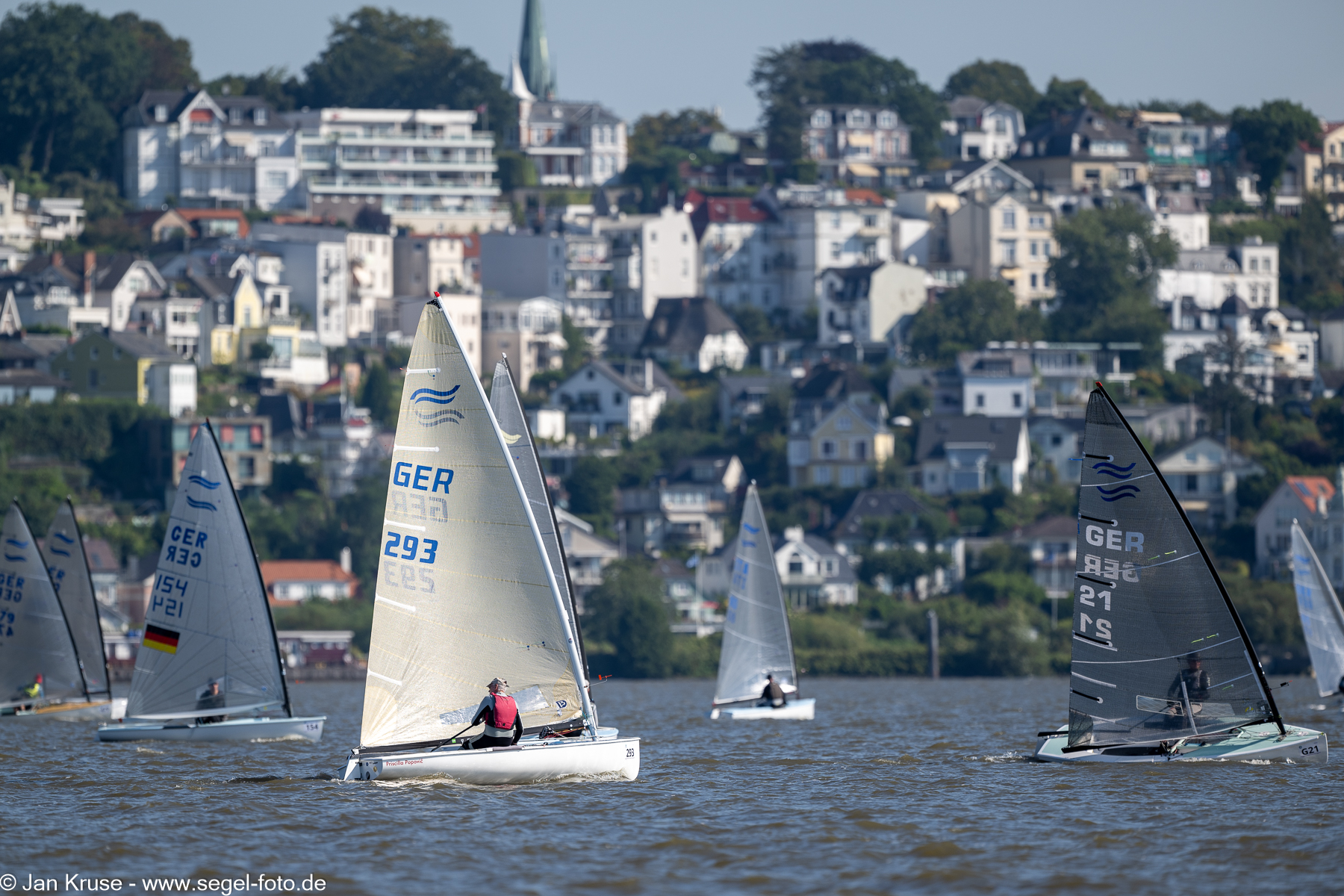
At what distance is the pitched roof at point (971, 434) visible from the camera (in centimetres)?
11750

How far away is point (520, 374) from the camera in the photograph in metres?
134

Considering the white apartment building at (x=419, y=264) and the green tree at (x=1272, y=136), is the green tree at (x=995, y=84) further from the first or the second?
the white apartment building at (x=419, y=264)

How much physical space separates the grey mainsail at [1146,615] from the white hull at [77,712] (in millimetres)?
23160

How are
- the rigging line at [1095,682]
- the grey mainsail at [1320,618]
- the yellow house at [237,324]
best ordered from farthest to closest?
1. the yellow house at [237,324]
2. the grey mainsail at [1320,618]
3. the rigging line at [1095,682]

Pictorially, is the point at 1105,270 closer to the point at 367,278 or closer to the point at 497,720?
the point at 367,278

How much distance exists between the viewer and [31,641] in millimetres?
45562

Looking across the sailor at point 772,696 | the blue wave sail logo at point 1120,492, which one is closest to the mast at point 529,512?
the blue wave sail logo at point 1120,492


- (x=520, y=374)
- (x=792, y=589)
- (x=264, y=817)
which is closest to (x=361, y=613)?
(x=792, y=589)

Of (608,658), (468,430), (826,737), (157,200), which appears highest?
(157,200)

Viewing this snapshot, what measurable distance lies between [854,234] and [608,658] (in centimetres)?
5608

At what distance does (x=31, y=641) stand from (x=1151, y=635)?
25.6 m

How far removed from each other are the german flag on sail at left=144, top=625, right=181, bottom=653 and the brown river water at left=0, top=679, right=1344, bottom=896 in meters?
1.77

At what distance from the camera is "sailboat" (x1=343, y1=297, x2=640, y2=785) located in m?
26.3

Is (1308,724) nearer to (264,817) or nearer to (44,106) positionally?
(264,817)
